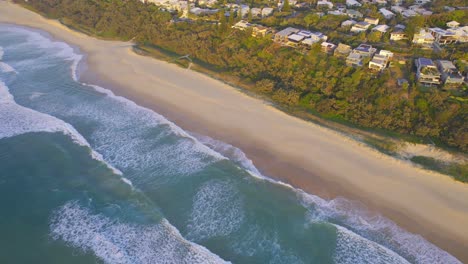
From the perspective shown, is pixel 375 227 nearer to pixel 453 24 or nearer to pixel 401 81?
pixel 401 81

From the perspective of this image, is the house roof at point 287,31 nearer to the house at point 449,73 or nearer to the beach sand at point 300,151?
the beach sand at point 300,151

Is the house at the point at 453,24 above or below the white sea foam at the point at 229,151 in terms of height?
above

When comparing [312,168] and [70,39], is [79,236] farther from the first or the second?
[70,39]

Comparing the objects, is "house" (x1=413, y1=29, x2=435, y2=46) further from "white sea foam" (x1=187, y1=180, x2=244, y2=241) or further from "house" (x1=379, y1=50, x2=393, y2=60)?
"white sea foam" (x1=187, y1=180, x2=244, y2=241)

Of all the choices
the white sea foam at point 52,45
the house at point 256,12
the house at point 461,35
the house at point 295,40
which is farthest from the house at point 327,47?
the white sea foam at point 52,45

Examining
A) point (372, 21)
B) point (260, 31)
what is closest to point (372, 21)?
point (372, 21)

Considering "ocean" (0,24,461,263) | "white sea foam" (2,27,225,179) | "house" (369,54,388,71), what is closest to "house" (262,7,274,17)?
"house" (369,54,388,71)
